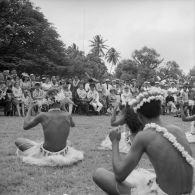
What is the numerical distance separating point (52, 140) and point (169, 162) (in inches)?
138

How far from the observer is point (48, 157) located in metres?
6.35

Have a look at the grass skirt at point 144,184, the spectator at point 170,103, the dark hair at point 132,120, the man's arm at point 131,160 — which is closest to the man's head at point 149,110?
the man's arm at point 131,160

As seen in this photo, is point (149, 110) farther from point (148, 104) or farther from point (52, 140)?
point (52, 140)

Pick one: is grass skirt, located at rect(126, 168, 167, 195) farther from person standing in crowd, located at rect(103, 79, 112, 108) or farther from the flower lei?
person standing in crowd, located at rect(103, 79, 112, 108)

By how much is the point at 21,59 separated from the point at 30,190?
31.7 m

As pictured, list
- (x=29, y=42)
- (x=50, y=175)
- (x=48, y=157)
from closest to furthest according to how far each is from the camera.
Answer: (x=50, y=175)
(x=48, y=157)
(x=29, y=42)

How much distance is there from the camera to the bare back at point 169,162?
3.32 meters

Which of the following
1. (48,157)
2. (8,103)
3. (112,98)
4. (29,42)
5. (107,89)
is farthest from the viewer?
(29,42)

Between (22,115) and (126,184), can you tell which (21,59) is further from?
(126,184)

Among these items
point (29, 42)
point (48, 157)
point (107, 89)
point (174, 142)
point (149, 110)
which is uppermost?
point (29, 42)

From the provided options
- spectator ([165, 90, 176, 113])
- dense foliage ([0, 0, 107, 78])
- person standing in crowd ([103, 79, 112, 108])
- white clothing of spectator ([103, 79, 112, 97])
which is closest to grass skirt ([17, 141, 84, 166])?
person standing in crowd ([103, 79, 112, 108])

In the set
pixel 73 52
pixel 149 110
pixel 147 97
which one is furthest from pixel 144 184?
pixel 73 52

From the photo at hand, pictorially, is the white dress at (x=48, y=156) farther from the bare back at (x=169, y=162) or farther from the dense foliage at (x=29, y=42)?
the dense foliage at (x=29, y=42)

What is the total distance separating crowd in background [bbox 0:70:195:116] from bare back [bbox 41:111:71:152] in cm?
799
